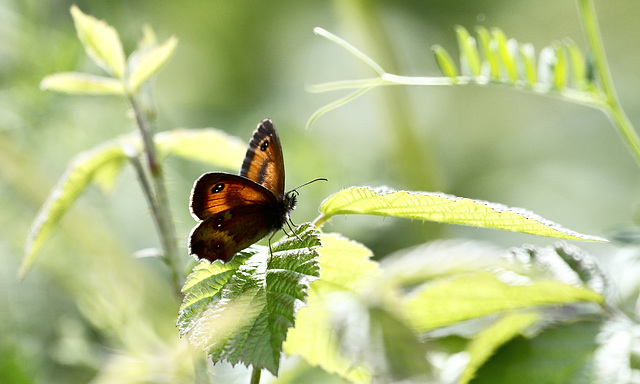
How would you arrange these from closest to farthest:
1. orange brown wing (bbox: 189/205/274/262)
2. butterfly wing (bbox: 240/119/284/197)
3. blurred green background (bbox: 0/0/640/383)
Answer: orange brown wing (bbox: 189/205/274/262) < butterfly wing (bbox: 240/119/284/197) < blurred green background (bbox: 0/0/640/383)

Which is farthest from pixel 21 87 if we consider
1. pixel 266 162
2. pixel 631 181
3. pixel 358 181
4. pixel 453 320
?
pixel 631 181

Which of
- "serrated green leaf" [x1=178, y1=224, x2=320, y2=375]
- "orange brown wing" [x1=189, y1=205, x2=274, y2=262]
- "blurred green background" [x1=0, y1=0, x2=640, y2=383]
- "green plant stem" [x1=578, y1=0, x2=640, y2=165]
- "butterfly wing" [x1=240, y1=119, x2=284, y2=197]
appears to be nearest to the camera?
"serrated green leaf" [x1=178, y1=224, x2=320, y2=375]

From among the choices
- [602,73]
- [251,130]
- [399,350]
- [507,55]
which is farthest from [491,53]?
[251,130]

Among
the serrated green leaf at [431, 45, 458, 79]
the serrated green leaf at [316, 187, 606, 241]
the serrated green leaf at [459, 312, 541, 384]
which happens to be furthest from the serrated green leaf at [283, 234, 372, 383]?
the serrated green leaf at [431, 45, 458, 79]

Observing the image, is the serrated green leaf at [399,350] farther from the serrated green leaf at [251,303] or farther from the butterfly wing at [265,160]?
the butterfly wing at [265,160]

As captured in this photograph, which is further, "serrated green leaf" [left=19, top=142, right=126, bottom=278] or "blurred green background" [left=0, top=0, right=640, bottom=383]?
"blurred green background" [left=0, top=0, right=640, bottom=383]

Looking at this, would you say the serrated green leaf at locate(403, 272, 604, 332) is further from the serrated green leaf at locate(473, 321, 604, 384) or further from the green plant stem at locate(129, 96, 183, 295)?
the green plant stem at locate(129, 96, 183, 295)

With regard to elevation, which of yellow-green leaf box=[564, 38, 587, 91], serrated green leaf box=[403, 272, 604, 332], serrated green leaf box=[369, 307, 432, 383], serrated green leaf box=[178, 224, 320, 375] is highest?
yellow-green leaf box=[564, 38, 587, 91]
